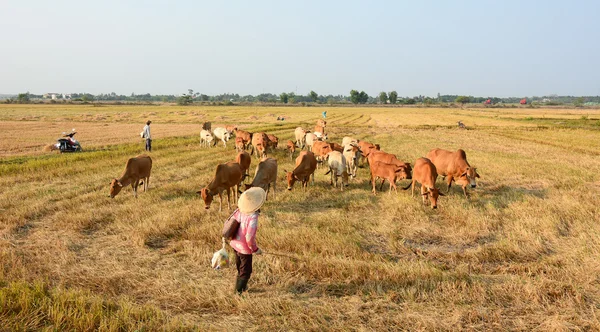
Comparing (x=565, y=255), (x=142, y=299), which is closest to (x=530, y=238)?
(x=565, y=255)

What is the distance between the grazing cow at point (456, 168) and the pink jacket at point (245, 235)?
29.8ft

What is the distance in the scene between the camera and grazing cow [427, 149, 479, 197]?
12.7 metres

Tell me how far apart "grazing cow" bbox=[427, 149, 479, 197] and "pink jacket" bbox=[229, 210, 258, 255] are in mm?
9088

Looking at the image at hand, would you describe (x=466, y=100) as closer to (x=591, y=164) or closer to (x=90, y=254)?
(x=591, y=164)

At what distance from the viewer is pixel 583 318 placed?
523cm

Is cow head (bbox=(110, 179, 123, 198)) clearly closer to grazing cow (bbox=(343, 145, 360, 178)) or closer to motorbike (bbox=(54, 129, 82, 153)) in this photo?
grazing cow (bbox=(343, 145, 360, 178))

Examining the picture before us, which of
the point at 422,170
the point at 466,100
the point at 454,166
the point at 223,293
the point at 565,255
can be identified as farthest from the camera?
the point at 466,100

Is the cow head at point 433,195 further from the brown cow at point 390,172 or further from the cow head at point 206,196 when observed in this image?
the cow head at point 206,196

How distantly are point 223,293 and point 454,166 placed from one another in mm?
10113

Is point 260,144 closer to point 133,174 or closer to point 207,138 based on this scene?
point 207,138

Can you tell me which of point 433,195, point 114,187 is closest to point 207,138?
point 114,187

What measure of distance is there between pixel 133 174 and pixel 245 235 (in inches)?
334

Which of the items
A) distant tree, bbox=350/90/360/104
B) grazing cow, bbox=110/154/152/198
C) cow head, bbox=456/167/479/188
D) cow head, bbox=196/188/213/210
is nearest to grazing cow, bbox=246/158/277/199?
cow head, bbox=196/188/213/210

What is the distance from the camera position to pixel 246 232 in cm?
586
